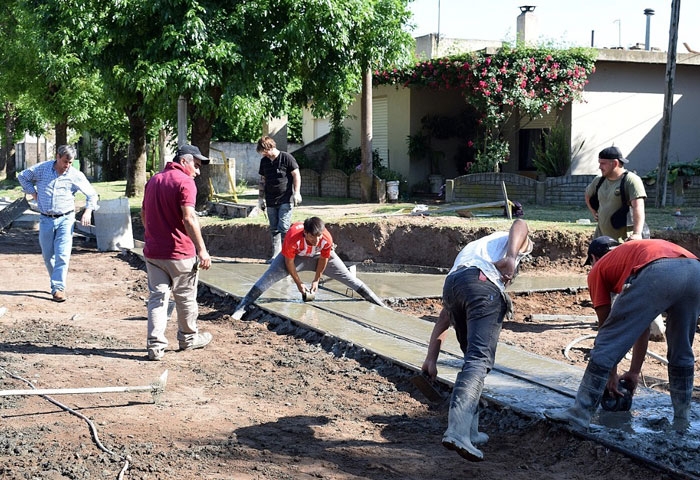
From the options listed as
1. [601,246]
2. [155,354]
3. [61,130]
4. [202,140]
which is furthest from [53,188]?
[61,130]

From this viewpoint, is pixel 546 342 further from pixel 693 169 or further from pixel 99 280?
pixel 693 169

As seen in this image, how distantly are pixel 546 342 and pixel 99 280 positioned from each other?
23.0ft

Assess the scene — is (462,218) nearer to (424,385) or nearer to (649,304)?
(424,385)

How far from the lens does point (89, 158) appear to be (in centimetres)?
4316

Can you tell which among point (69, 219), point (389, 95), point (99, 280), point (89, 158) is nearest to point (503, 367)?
point (69, 219)

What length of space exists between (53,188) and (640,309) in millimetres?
7805

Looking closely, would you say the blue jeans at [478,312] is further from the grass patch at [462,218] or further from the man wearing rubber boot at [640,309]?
the grass patch at [462,218]

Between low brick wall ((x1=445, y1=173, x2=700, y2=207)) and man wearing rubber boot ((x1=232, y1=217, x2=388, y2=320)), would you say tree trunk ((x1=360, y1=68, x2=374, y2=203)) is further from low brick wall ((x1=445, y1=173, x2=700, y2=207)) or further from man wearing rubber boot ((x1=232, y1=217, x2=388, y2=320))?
man wearing rubber boot ((x1=232, y1=217, x2=388, y2=320))

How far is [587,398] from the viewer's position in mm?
5523

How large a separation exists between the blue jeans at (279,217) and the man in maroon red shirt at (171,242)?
4.61 m

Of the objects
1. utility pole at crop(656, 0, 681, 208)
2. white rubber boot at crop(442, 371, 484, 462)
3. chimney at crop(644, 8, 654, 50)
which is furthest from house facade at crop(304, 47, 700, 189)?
white rubber boot at crop(442, 371, 484, 462)

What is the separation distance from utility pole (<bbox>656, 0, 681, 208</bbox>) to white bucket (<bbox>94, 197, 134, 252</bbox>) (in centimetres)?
1072

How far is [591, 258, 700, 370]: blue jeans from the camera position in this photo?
530cm

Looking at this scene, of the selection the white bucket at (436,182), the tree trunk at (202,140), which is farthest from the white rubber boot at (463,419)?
the white bucket at (436,182)
